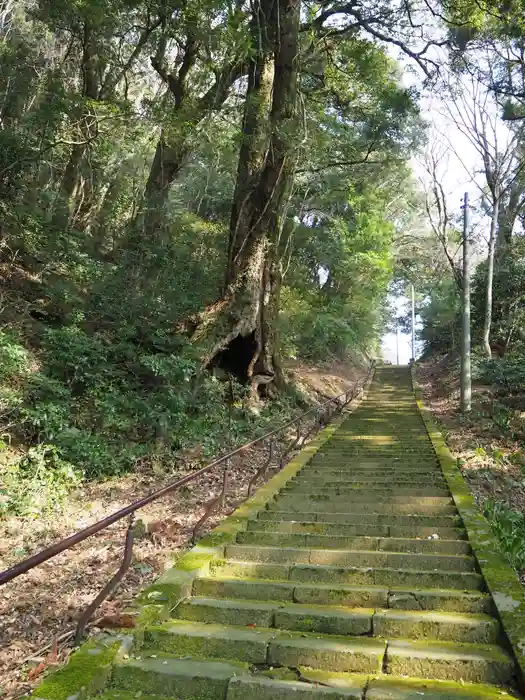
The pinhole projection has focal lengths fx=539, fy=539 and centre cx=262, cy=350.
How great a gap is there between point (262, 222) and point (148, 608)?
9.19m

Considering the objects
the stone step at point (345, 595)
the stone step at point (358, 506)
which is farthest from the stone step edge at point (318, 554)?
the stone step at point (358, 506)

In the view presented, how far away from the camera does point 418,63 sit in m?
13.5

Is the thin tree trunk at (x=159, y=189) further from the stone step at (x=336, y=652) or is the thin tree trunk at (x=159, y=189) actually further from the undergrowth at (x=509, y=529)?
the stone step at (x=336, y=652)

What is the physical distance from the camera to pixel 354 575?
4.47 metres

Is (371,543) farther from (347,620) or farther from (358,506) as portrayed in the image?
(347,620)

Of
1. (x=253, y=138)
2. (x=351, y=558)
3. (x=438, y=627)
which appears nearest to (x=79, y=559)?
(x=351, y=558)

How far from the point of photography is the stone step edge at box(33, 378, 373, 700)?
2975 mm

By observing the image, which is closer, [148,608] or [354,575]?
[148,608]

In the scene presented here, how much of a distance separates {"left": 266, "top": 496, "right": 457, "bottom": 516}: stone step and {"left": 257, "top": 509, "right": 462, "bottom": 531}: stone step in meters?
0.16

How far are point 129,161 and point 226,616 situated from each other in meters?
18.0

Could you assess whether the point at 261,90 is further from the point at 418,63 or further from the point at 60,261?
the point at 60,261

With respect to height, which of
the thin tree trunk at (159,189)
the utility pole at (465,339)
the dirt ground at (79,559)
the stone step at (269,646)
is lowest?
the dirt ground at (79,559)

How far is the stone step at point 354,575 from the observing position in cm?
435

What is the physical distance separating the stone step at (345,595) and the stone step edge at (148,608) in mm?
223
